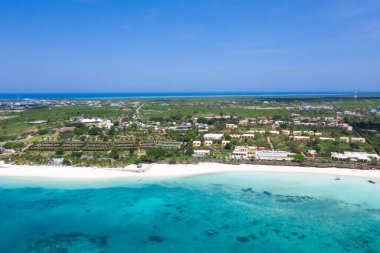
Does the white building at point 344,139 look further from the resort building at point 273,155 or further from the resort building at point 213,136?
the resort building at point 213,136

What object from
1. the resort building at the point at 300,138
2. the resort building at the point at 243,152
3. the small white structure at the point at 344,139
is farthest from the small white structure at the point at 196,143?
the small white structure at the point at 344,139

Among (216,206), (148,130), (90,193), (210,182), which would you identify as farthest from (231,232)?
(148,130)

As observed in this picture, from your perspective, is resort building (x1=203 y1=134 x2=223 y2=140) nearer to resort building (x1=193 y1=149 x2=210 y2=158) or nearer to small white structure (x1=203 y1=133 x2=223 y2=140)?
small white structure (x1=203 y1=133 x2=223 y2=140)

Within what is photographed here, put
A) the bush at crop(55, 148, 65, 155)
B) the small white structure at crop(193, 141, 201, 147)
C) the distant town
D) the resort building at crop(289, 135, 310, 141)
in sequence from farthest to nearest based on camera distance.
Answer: the resort building at crop(289, 135, 310, 141) → the small white structure at crop(193, 141, 201, 147) → the bush at crop(55, 148, 65, 155) → the distant town

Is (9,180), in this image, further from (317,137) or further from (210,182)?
(317,137)

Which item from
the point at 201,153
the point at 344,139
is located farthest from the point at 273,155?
the point at 344,139

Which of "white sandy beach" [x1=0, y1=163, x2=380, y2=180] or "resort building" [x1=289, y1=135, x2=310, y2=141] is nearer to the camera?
"white sandy beach" [x1=0, y1=163, x2=380, y2=180]

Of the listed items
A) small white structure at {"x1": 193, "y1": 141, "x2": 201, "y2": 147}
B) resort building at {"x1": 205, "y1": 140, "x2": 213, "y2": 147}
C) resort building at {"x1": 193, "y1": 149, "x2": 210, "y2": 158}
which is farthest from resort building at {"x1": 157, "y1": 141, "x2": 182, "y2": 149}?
resort building at {"x1": 193, "y1": 149, "x2": 210, "y2": 158}
